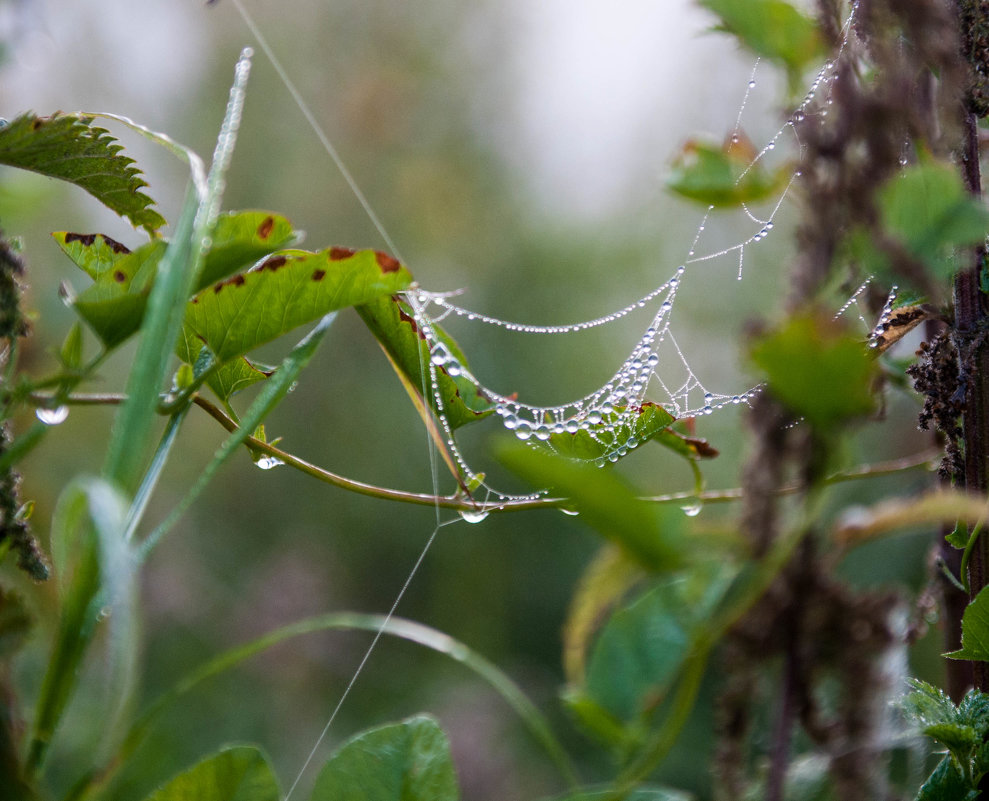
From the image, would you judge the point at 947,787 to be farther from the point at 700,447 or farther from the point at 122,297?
the point at 122,297

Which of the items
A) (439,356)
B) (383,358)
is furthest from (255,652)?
(383,358)

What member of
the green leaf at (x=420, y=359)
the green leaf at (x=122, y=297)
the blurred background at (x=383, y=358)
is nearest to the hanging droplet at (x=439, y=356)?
the green leaf at (x=420, y=359)

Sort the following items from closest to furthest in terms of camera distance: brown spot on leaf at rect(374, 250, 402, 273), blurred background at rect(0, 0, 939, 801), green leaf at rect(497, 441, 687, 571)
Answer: green leaf at rect(497, 441, 687, 571) < brown spot on leaf at rect(374, 250, 402, 273) < blurred background at rect(0, 0, 939, 801)

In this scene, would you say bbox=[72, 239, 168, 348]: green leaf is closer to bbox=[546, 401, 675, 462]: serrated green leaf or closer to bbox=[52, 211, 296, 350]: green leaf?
bbox=[52, 211, 296, 350]: green leaf

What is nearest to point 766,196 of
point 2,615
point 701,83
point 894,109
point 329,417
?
point 894,109

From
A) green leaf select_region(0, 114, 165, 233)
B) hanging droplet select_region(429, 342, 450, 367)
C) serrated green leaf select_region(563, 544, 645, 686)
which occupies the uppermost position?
green leaf select_region(0, 114, 165, 233)

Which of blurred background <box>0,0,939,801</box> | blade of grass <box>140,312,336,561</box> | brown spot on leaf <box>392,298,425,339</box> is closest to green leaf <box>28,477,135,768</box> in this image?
blade of grass <box>140,312,336,561</box>

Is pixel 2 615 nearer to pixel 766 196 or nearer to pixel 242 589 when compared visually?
pixel 766 196
